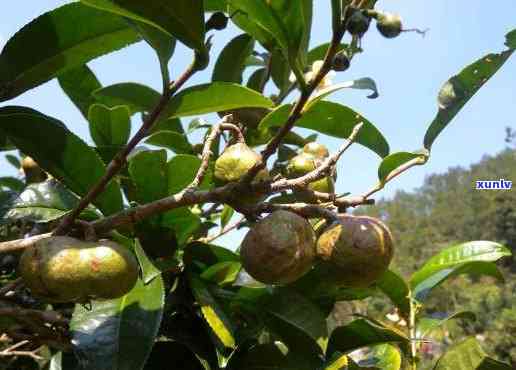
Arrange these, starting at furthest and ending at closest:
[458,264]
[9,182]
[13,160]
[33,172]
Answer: [13,160] → [9,182] → [33,172] → [458,264]

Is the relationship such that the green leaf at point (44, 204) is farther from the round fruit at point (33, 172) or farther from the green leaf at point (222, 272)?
the round fruit at point (33, 172)

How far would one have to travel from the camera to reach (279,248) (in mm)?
1077

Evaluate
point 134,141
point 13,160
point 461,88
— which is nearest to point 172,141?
point 134,141

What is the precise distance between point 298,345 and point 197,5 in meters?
0.78

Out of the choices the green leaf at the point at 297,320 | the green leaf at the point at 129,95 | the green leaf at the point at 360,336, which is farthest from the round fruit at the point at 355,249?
the green leaf at the point at 129,95

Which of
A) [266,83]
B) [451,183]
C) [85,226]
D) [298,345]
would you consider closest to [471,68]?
[298,345]

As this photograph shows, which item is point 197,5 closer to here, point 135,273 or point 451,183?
point 135,273

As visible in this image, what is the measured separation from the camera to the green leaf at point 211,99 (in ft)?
4.04

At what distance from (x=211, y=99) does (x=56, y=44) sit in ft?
1.09

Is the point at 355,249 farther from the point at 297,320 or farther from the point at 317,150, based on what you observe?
the point at 317,150

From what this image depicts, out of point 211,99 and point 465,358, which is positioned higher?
point 211,99

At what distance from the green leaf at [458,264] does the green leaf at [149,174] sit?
0.85 m

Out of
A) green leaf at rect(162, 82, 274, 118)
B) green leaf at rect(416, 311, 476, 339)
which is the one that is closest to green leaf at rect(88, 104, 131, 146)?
green leaf at rect(162, 82, 274, 118)

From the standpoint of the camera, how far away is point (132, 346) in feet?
3.30
